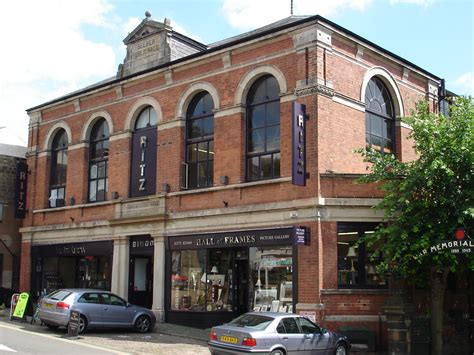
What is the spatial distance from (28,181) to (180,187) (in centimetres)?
1067

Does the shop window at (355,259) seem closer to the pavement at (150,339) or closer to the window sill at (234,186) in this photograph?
the pavement at (150,339)

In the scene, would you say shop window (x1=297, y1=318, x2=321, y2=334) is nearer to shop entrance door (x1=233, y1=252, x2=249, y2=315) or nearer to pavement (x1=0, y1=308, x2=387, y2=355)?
pavement (x1=0, y1=308, x2=387, y2=355)

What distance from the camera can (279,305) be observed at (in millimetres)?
19094

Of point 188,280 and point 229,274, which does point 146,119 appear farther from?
point 229,274

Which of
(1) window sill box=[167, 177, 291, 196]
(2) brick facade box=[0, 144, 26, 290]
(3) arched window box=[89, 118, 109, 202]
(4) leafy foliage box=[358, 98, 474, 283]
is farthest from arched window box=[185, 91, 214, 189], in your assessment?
(2) brick facade box=[0, 144, 26, 290]

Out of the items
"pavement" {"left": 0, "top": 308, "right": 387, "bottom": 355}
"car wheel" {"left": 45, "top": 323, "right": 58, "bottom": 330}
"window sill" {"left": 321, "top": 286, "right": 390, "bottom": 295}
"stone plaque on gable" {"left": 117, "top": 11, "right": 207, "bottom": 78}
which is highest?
"stone plaque on gable" {"left": 117, "top": 11, "right": 207, "bottom": 78}

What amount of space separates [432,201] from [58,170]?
59.6 feet

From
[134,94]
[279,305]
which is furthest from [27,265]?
[279,305]

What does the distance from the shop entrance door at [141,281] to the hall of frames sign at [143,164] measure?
2797 millimetres

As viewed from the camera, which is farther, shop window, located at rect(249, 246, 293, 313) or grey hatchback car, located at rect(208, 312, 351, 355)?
shop window, located at rect(249, 246, 293, 313)

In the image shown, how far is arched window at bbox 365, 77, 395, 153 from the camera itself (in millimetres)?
21312

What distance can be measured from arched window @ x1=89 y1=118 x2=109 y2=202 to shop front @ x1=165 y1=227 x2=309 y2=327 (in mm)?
5205

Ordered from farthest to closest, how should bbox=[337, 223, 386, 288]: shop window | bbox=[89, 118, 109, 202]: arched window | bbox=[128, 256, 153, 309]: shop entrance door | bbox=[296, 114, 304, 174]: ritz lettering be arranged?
1. bbox=[89, 118, 109, 202]: arched window
2. bbox=[128, 256, 153, 309]: shop entrance door
3. bbox=[337, 223, 386, 288]: shop window
4. bbox=[296, 114, 304, 174]: ritz lettering

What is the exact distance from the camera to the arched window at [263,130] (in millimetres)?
20247
